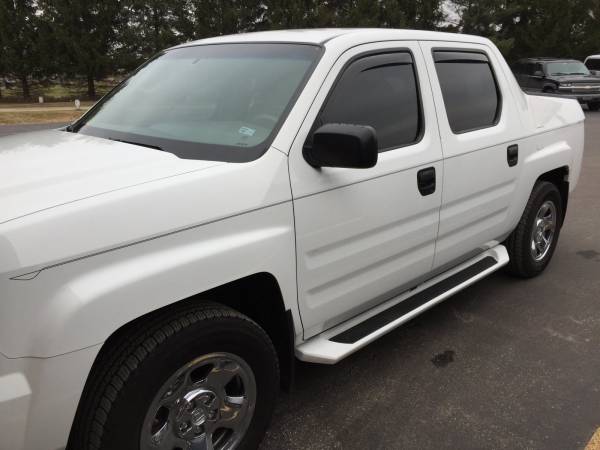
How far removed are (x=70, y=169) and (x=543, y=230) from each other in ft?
11.8

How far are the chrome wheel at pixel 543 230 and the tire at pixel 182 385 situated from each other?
275 cm

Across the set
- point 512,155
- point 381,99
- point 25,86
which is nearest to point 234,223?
point 381,99

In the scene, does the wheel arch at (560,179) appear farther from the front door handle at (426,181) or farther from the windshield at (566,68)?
the windshield at (566,68)

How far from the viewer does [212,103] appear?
272cm

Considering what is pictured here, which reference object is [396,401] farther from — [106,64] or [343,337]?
[106,64]

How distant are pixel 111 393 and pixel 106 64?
31.3m

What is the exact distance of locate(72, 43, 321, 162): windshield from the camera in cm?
245

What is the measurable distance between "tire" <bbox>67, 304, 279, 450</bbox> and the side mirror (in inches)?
28.6

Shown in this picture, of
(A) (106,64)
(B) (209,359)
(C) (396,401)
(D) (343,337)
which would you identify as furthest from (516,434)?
(A) (106,64)

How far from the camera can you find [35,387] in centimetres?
169

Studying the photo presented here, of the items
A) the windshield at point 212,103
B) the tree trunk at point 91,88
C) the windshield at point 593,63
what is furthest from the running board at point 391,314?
the tree trunk at point 91,88

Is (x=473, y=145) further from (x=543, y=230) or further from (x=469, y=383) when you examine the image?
(x=543, y=230)

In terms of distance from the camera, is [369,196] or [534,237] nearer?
[369,196]

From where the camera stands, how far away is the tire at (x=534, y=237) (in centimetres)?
414
